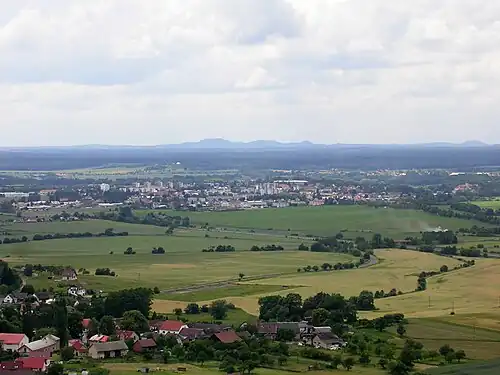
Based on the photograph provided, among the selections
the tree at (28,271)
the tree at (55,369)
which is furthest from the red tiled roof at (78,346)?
the tree at (28,271)

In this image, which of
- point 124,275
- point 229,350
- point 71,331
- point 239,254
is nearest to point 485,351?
point 229,350

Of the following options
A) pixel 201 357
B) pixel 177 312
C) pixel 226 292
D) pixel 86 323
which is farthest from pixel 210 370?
pixel 226 292

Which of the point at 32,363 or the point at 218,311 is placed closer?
the point at 32,363

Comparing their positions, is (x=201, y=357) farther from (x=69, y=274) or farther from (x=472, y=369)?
(x=69, y=274)

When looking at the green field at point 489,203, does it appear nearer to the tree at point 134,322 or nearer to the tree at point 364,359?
the tree at point 134,322

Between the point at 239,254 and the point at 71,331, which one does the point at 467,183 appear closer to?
the point at 239,254

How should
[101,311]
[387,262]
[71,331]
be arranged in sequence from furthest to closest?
[387,262] < [101,311] < [71,331]
